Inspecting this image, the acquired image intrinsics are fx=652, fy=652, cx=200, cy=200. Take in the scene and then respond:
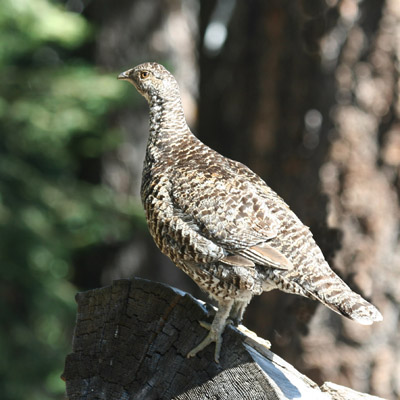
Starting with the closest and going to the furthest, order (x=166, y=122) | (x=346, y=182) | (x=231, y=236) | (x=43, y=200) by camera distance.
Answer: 1. (x=231, y=236)
2. (x=166, y=122)
3. (x=346, y=182)
4. (x=43, y=200)

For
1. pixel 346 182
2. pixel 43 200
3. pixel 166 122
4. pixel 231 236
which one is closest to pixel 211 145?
pixel 43 200

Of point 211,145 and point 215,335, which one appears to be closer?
point 215,335

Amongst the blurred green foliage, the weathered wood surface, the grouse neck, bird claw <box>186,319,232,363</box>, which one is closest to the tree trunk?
the grouse neck

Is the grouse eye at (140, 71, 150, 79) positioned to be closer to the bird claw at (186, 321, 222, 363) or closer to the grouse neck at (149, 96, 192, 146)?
the grouse neck at (149, 96, 192, 146)

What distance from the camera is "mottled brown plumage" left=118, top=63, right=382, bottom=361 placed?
3.47 metres

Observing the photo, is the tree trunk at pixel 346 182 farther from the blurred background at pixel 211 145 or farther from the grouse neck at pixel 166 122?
the grouse neck at pixel 166 122

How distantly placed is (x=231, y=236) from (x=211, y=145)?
4.67m

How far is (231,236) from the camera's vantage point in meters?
3.57

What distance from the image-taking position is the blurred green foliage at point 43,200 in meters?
8.66

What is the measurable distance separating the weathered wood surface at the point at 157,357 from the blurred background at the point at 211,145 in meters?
1.96

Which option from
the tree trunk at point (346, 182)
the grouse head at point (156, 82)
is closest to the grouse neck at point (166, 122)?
the grouse head at point (156, 82)

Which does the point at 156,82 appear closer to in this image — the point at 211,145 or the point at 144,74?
the point at 144,74

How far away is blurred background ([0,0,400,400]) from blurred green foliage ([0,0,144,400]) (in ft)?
0.08

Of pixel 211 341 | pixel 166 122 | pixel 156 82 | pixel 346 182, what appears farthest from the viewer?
pixel 346 182
